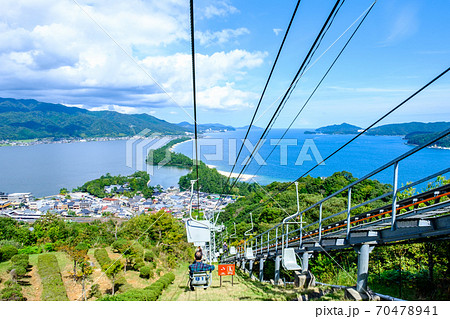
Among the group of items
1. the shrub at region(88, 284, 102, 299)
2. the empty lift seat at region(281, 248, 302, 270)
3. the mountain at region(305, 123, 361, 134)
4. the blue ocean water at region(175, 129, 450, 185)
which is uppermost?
the mountain at region(305, 123, 361, 134)

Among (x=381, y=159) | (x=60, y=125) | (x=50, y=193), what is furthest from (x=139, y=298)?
(x=60, y=125)

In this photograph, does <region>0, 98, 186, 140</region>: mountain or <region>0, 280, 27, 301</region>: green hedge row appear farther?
<region>0, 98, 186, 140</region>: mountain

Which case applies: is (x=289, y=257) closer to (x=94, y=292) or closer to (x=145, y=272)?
(x=94, y=292)

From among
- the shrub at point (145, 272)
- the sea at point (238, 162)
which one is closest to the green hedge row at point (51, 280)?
the shrub at point (145, 272)

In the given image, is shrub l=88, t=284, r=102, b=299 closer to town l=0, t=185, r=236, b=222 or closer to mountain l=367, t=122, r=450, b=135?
town l=0, t=185, r=236, b=222

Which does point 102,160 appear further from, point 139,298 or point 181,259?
point 139,298

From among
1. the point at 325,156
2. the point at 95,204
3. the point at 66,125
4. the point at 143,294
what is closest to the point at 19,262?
the point at 143,294

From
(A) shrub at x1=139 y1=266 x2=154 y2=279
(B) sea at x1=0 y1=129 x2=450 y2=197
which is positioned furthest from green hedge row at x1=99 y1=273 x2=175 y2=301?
(B) sea at x1=0 y1=129 x2=450 y2=197

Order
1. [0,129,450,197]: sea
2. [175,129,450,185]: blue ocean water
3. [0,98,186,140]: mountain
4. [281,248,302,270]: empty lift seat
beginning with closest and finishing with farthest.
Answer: [281,248,302,270]: empty lift seat → [175,129,450,185]: blue ocean water → [0,129,450,197]: sea → [0,98,186,140]: mountain
